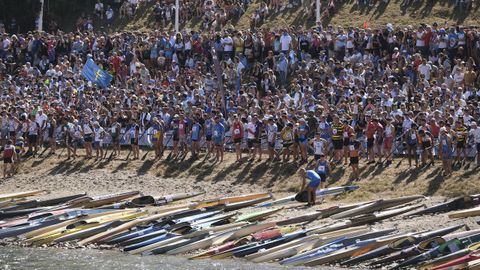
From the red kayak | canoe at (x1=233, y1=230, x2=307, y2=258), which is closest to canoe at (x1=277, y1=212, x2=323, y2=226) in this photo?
canoe at (x1=233, y1=230, x2=307, y2=258)

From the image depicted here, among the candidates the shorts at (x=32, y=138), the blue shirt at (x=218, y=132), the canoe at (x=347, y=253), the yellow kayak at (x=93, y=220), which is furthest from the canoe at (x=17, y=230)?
the shorts at (x=32, y=138)

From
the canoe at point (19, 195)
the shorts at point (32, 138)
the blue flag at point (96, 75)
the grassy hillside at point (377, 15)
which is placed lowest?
the canoe at point (19, 195)

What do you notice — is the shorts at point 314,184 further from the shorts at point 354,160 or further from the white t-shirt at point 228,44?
the white t-shirt at point 228,44

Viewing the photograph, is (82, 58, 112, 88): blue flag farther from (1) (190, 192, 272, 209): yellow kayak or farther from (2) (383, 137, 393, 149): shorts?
(2) (383, 137, 393, 149): shorts

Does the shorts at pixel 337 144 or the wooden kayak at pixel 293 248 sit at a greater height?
the shorts at pixel 337 144

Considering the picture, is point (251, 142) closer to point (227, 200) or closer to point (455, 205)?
point (227, 200)

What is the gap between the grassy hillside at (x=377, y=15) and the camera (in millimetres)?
44875

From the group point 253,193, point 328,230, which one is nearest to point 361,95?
point 253,193

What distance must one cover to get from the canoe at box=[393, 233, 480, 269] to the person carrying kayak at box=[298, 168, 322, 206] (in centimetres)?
594

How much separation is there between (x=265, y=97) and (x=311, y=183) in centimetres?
818

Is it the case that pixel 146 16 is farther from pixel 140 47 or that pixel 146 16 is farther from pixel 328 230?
pixel 328 230

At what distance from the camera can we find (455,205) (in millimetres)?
29891

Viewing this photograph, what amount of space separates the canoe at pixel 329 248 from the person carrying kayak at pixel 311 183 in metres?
3.60

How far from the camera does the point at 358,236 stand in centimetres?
2731
